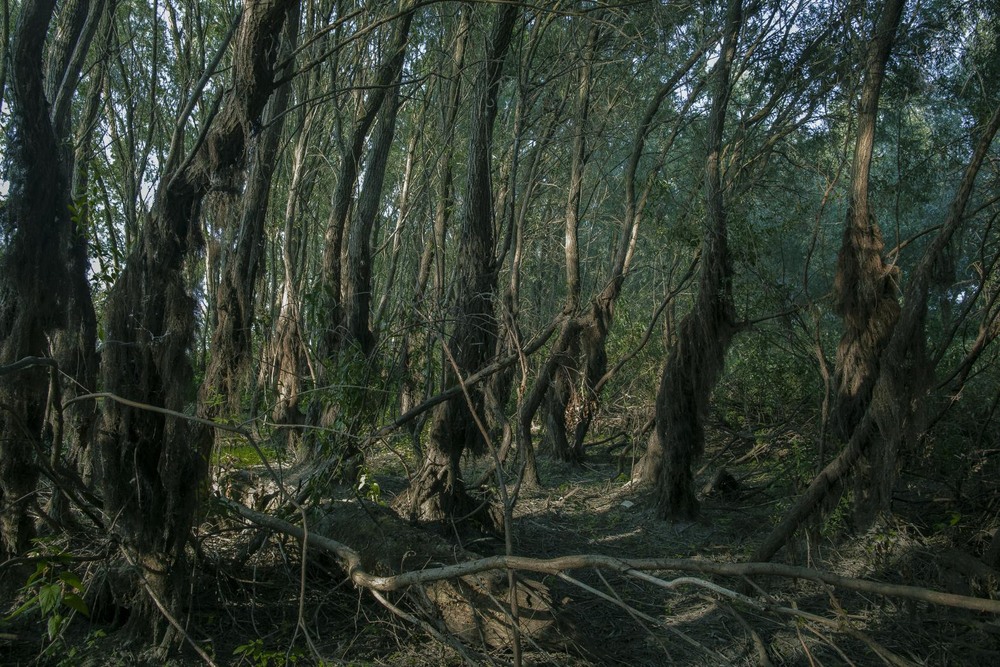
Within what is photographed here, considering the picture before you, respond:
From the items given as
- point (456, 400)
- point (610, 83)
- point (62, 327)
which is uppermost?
point (610, 83)

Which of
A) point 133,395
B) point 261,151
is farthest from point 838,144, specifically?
point 133,395

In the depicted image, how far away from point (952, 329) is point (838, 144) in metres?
4.55

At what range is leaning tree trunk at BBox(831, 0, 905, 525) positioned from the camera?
6852mm

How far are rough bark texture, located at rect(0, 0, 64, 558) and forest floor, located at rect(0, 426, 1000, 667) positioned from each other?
0.97m

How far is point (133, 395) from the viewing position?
4.34 m

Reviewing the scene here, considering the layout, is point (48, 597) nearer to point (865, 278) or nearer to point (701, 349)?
point (701, 349)

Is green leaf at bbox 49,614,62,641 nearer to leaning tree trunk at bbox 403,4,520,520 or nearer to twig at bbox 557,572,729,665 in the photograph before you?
twig at bbox 557,572,729,665

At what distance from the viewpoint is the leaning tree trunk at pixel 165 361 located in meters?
4.35

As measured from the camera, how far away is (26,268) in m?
4.71

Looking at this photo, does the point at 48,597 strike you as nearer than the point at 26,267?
Yes

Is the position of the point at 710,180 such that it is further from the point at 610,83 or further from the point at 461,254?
the point at 610,83

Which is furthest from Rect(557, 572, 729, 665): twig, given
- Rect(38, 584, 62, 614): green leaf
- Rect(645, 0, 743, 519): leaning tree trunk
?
Rect(645, 0, 743, 519): leaning tree trunk

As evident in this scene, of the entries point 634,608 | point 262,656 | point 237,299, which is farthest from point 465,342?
point 262,656

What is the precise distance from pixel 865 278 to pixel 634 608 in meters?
3.58
